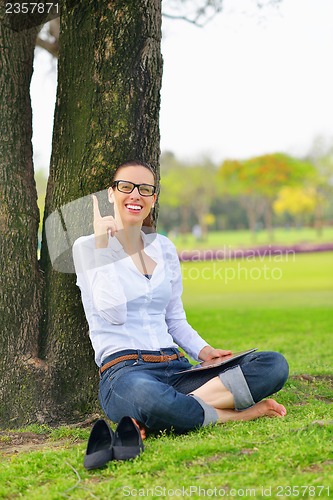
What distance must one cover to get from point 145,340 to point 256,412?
0.66m

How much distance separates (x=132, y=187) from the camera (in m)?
3.72

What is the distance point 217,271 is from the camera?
77.1 ft

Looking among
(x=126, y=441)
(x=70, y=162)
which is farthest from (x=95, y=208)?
(x=126, y=441)

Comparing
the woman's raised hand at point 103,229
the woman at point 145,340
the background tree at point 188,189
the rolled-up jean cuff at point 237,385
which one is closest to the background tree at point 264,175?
the background tree at point 188,189

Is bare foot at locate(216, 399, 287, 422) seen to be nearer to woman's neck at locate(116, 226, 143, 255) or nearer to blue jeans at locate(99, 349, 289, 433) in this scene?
blue jeans at locate(99, 349, 289, 433)

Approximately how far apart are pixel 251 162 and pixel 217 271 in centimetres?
2275

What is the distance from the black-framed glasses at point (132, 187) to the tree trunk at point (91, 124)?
13.9 inches

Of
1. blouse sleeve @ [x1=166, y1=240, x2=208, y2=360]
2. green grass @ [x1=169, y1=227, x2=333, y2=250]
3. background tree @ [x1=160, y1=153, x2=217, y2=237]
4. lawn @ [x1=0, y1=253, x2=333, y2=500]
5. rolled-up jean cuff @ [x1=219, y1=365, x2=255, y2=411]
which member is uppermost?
background tree @ [x1=160, y1=153, x2=217, y2=237]

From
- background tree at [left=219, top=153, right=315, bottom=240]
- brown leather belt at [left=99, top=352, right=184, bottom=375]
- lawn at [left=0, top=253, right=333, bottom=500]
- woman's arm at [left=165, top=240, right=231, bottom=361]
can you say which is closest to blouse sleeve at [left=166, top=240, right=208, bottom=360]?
woman's arm at [left=165, top=240, right=231, bottom=361]

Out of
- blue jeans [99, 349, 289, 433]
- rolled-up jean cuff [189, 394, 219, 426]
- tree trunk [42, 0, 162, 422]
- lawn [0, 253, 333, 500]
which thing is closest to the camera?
lawn [0, 253, 333, 500]

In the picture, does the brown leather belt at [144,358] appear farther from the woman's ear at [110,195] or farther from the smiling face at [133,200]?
the woman's ear at [110,195]

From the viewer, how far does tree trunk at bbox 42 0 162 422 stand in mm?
4082

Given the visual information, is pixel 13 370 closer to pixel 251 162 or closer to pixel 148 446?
pixel 148 446

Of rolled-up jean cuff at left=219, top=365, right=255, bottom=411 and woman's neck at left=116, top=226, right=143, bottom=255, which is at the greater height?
woman's neck at left=116, top=226, right=143, bottom=255
